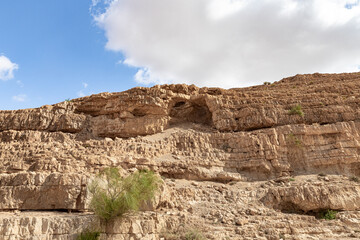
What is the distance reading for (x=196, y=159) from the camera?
56.9 ft

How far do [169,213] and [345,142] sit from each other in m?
13.0

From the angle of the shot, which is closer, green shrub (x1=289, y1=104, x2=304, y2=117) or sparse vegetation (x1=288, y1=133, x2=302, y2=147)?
sparse vegetation (x1=288, y1=133, x2=302, y2=147)

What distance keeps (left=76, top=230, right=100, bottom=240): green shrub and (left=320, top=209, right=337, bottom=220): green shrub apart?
1088cm

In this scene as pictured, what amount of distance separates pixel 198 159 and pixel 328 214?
7.66 meters

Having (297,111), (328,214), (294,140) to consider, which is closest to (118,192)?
(328,214)

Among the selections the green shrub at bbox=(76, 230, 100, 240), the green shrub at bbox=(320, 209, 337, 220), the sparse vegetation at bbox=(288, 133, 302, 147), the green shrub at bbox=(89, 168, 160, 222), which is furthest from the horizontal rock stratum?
the green shrub at bbox=(89, 168, 160, 222)

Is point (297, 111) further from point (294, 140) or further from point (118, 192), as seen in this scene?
point (118, 192)

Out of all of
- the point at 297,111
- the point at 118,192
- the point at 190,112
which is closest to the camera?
the point at 118,192

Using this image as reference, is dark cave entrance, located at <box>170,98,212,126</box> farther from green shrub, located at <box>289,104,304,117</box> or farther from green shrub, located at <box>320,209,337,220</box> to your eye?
green shrub, located at <box>320,209,337,220</box>

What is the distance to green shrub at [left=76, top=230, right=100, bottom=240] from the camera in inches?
380

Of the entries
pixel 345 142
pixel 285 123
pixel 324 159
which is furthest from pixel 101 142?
pixel 345 142

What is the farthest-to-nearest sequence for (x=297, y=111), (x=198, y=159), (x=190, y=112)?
(x=190, y=112)
(x=297, y=111)
(x=198, y=159)

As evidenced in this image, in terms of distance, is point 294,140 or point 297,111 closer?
point 294,140

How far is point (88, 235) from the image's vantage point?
32.0 ft
